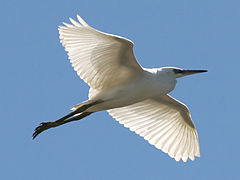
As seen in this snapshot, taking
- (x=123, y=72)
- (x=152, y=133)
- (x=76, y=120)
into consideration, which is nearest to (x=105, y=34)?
(x=123, y=72)

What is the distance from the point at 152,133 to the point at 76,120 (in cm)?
228

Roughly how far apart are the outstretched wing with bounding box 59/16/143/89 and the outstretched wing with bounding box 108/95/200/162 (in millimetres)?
1930

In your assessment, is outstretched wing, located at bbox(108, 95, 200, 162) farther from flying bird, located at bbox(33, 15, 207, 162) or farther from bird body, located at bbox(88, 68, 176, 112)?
bird body, located at bbox(88, 68, 176, 112)

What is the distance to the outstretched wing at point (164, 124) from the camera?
49.3 ft

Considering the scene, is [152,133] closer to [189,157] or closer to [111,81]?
[189,157]

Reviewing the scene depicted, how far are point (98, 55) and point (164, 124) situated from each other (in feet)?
11.6

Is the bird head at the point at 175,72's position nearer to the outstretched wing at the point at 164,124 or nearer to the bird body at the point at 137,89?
the bird body at the point at 137,89

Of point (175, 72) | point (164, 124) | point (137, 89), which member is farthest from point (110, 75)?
point (164, 124)

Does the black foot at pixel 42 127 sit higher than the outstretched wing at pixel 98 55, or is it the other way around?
the outstretched wing at pixel 98 55

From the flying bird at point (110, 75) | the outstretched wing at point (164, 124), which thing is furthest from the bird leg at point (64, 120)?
the outstretched wing at point (164, 124)

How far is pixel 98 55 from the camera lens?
1273cm

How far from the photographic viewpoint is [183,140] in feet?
50.2

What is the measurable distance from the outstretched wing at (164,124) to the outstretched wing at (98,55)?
1.93 m

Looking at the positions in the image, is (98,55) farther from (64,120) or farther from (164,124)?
(164,124)
